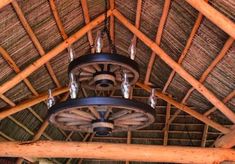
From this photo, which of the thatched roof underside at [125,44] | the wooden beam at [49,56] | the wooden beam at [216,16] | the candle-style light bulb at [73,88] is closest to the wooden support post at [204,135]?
the thatched roof underside at [125,44]

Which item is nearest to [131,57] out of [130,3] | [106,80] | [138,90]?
[106,80]

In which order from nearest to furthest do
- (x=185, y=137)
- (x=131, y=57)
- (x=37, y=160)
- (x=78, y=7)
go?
(x=131, y=57) < (x=78, y=7) < (x=37, y=160) < (x=185, y=137)

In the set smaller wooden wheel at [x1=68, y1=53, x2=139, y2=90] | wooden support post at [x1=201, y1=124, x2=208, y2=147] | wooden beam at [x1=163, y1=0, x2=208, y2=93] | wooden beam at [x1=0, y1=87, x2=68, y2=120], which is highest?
wooden support post at [x1=201, y1=124, x2=208, y2=147]

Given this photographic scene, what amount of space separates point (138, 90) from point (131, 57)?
5.61 metres

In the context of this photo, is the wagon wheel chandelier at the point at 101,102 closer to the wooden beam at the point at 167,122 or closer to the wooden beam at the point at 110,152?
the wooden beam at the point at 110,152

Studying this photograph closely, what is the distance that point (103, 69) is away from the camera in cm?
496

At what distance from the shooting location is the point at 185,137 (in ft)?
36.8

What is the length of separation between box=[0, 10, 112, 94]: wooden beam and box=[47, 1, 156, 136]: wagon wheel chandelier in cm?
186

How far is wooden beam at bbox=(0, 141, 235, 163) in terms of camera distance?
7336 millimetres

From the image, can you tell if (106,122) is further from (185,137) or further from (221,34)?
(185,137)

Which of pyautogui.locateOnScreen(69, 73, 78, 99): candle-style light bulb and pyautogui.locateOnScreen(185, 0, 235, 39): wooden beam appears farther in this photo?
pyautogui.locateOnScreen(185, 0, 235, 39): wooden beam

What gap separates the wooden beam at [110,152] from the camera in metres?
7.34

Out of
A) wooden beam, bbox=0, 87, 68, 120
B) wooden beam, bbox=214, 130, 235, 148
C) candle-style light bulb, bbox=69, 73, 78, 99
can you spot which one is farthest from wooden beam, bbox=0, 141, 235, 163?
candle-style light bulb, bbox=69, 73, 78, 99

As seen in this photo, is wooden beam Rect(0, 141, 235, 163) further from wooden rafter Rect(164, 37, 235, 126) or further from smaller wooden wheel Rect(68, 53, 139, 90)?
smaller wooden wheel Rect(68, 53, 139, 90)
